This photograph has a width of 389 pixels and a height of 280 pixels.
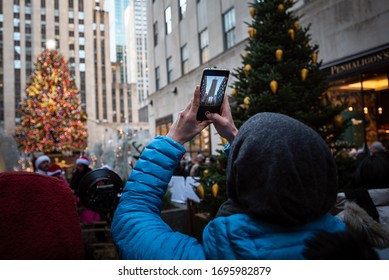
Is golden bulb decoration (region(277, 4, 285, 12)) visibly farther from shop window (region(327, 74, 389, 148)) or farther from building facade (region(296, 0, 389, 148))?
shop window (region(327, 74, 389, 148))

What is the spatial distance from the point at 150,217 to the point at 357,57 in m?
8.14

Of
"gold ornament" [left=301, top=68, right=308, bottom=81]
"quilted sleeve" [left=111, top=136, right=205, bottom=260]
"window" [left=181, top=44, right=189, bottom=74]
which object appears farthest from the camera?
"window" [left=181, top=44, right=189, bottom=74]

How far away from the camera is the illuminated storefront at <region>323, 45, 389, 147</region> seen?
7777mm

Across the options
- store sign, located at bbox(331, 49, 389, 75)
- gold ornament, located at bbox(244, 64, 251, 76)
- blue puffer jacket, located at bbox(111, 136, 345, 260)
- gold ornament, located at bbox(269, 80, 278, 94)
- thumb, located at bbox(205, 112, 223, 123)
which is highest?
store sign, located at bbox(331, 49, 389, 75)

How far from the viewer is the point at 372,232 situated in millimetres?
1430

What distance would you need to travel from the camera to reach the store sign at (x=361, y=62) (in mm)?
7145

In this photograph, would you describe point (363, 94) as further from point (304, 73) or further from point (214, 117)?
point (214, 117)

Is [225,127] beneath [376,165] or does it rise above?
above

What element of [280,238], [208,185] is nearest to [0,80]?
[208,185]

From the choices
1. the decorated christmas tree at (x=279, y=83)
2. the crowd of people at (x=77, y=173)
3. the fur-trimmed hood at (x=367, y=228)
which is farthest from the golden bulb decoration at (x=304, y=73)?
the crowd of people at (x=77, y=173)

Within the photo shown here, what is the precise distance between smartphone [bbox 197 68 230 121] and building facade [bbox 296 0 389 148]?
21.6 feet

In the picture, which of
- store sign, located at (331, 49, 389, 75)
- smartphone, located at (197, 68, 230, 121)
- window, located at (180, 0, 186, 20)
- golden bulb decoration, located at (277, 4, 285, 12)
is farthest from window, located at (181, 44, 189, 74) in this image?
smartphone, located at (197, 68, 230, 121)

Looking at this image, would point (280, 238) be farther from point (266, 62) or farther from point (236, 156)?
point (266, 62)
